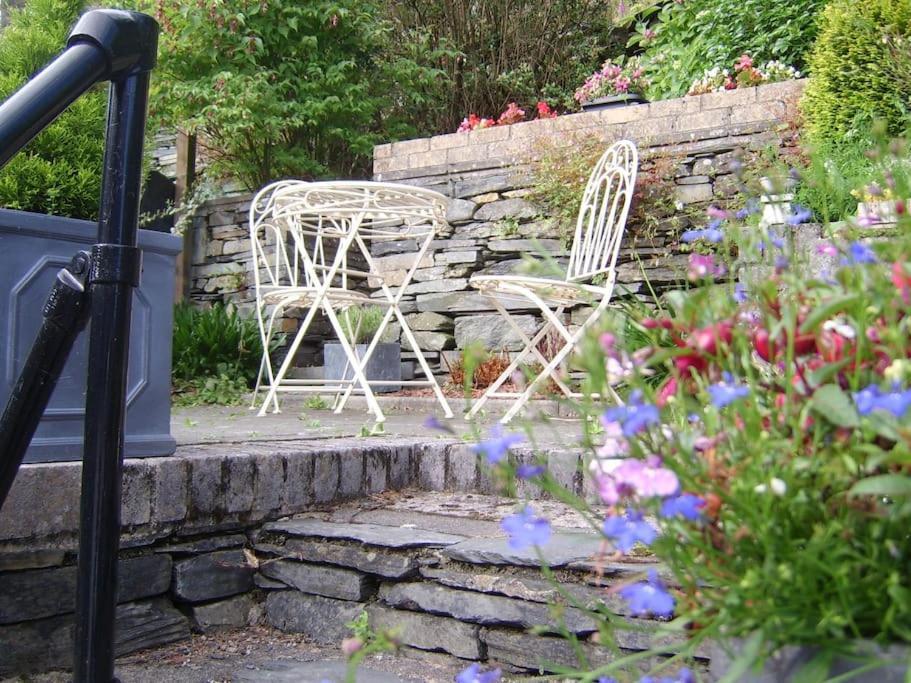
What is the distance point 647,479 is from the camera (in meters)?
0.60

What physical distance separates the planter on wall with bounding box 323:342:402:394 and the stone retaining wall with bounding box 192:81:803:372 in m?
0.36

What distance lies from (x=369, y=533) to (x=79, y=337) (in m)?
0.68

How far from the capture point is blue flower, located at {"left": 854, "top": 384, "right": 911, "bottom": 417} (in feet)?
1.77

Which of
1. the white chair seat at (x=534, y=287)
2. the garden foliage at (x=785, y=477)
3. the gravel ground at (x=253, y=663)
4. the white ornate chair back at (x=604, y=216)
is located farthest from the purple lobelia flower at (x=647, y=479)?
the white ornate chair back at (x=604, y=216)

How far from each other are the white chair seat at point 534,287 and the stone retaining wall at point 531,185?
1.30 meters

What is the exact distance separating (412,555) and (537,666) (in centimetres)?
34

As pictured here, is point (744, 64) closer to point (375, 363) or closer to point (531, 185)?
point (531, 185)

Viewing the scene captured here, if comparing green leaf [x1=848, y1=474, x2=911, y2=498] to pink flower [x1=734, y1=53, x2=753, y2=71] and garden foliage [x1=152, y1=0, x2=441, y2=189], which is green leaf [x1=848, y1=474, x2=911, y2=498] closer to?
pink flower [x1=734, y1=53, x2=753, y2=71]

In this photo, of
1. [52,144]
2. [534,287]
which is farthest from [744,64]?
[52,144]

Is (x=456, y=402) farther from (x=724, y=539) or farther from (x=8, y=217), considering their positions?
(x=724, y=539)

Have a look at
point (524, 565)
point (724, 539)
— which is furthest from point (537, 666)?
point (724, 539)

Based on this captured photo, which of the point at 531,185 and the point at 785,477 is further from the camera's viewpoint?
the point at 531,185

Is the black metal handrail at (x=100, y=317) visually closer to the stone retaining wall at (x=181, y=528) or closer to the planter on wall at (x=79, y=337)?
the planter on wall at (x=79, y=337)

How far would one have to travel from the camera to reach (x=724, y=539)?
63 centimetres
